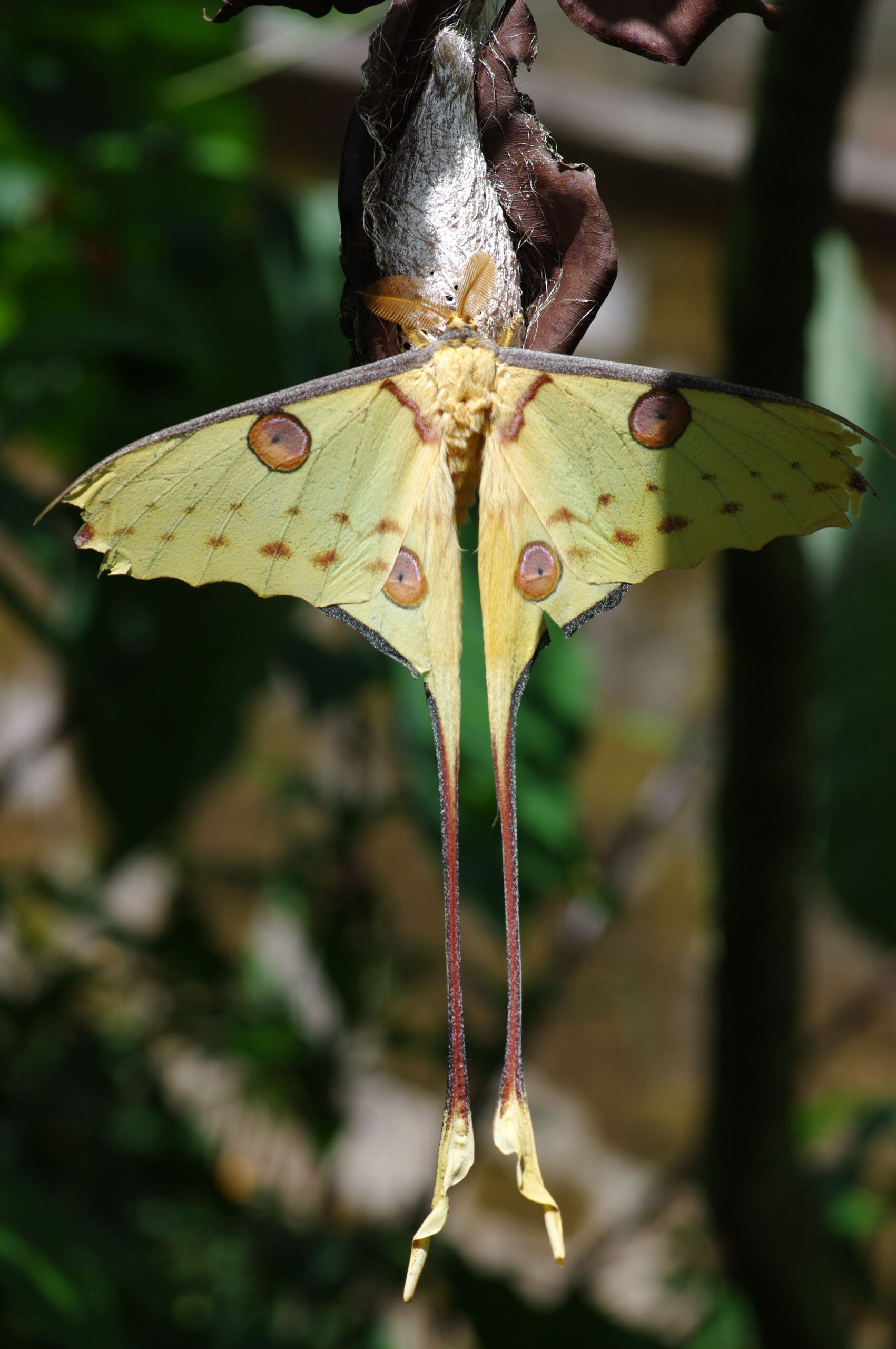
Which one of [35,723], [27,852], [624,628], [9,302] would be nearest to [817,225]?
[9,302]

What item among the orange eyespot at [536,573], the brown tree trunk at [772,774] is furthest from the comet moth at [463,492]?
the brown tree trunk at [772,774]

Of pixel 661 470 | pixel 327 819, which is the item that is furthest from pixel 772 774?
pixel 327 819

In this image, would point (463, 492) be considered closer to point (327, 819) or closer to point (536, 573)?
point (536, 573)

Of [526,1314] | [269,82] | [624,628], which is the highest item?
[269,82]

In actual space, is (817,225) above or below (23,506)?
above

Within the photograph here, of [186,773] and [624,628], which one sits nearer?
[186,773]

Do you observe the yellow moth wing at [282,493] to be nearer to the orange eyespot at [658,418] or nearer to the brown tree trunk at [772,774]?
the orange eyespot at [658,418]

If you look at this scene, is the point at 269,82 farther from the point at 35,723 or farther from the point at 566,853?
the point at 566,853
